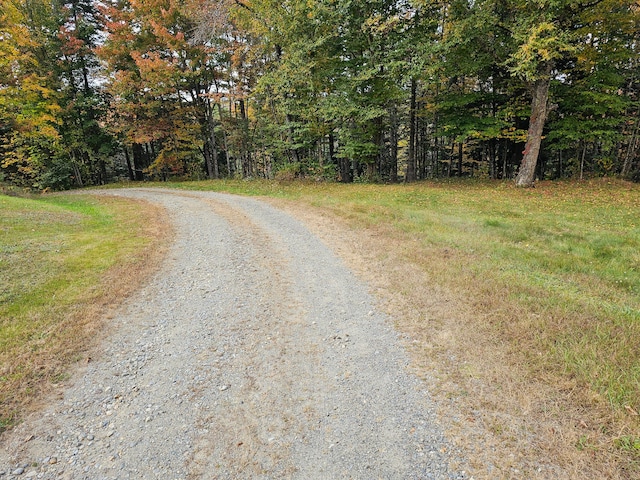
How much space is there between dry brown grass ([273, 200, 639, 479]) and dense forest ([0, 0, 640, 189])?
12003 mm

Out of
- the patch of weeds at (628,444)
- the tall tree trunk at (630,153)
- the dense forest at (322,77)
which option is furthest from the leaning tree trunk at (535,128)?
the patch of weeds at (628,444)

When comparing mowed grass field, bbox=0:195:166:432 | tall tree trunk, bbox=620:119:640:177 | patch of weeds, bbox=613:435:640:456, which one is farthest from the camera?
tall tree trunk, bbox=620:119:640:177

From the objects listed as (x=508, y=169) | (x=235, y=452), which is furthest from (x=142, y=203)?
(x=508, y=169)

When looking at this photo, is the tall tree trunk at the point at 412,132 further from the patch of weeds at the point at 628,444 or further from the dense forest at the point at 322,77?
the patch of weeds at the point at 628,444

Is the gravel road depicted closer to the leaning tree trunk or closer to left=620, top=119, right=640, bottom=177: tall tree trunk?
the leaning tree trunk

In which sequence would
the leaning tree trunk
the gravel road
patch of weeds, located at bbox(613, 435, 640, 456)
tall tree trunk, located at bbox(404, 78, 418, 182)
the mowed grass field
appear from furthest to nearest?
1. tall tree trunk, located at bbox(404, 78, 418, 182)
2. the leaning tree trunk
3. the mowed grass field
4. the gravel road
5. patch of weeds, located at bbox(613, 435, 640, 456)

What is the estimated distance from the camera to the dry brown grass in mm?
2428

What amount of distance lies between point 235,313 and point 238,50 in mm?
19957

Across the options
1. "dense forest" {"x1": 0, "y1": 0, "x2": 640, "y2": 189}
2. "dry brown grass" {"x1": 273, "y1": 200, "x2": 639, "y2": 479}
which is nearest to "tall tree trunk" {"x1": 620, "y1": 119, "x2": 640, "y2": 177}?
"dense forest" {"x1": 0, "y1": 0, "x2": 640, "y2": 189}

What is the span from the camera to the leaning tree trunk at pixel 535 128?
14602 millimetres

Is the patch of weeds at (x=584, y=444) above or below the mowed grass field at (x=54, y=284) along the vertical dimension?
below

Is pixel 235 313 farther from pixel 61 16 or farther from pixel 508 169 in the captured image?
pixel 61 16

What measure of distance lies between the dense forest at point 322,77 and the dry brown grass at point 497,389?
12.0 m

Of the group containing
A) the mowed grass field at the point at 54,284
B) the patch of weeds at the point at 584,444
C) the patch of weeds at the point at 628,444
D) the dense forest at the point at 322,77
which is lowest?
the patch of weeds at the point at 584,444
